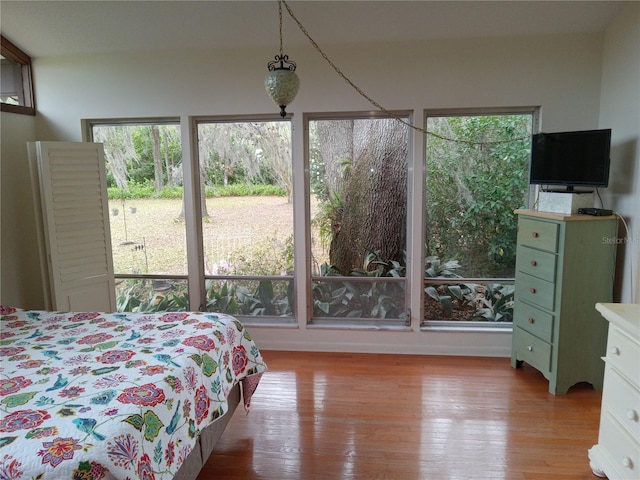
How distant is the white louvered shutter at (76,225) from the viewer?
308 cm

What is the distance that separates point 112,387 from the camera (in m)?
Answer: 1.60

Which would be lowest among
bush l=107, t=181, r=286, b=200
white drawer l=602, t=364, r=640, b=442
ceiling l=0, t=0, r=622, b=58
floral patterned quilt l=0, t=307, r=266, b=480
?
white drawer l=602, t=364, r=640, b=442

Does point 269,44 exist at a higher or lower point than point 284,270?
higher

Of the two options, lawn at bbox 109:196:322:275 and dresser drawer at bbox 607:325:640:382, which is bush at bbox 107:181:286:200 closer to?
lawn at bbox 109:196:322:275

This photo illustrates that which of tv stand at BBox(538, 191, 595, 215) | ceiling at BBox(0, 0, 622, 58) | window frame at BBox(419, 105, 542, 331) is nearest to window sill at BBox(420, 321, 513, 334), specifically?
window frame at BBox(419, 105, 542, 331)

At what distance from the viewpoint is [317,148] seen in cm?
353

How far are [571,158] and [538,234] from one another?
0.54 m

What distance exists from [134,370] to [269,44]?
2.60 meters

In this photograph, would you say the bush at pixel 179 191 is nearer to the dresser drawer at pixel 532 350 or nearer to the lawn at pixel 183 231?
the lawn at pixel 183 231

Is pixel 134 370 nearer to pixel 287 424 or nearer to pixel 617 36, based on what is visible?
A: pixel 287 424

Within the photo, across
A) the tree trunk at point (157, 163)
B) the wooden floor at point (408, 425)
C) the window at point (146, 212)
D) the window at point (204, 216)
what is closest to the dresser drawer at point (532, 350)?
the wooden floor at point (408, 425)

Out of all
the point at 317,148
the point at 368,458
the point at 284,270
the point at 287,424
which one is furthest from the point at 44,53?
the point at 368,458

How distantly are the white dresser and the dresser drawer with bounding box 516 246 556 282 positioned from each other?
75 cm

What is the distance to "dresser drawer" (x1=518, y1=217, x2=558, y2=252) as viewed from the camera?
277 centimetres
